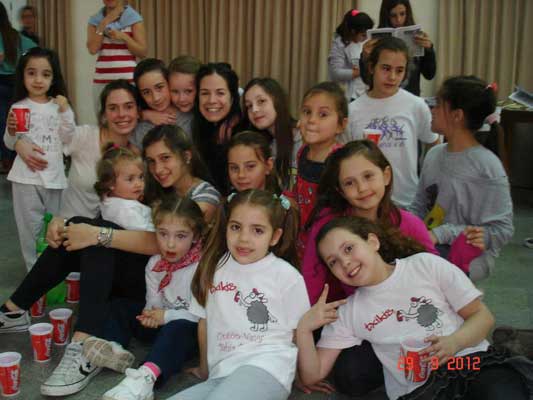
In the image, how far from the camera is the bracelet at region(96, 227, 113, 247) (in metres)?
2.19

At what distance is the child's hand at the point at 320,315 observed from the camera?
1.77 m

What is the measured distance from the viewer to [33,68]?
283 centimetres

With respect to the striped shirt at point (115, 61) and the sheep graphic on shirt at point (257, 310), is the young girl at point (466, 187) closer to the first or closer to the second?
the sheep graphic on shirt at point (257, 310)

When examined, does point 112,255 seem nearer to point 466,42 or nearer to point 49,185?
point 49,185

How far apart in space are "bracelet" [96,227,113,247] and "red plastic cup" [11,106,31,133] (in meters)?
0.88

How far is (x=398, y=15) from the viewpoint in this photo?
3.65m

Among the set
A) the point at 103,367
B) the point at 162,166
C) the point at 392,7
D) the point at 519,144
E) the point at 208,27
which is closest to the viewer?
the point at 103,367

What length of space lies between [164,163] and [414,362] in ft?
4.16

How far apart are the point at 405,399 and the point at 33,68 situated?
7.36ft

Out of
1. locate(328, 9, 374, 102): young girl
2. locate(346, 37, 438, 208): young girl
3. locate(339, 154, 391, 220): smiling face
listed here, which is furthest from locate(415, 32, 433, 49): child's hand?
locate(339, 154, 391, 220): smiling face

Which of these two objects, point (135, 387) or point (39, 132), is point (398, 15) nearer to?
point (39, 132)

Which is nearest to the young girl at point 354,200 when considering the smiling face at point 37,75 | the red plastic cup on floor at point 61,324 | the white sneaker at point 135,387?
the white sneaker at point 135,387

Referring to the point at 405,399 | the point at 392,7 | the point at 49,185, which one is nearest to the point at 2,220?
the point at 49,185
